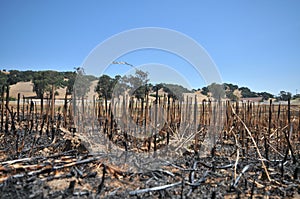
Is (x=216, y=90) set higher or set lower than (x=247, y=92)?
lower

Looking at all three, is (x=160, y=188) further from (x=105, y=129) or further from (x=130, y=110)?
(x=130, y=110)

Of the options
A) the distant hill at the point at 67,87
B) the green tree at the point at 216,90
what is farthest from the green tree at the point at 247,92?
the green tree at the point at 216,90

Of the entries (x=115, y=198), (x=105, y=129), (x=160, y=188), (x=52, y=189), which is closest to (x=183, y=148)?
(x=105, y=129)

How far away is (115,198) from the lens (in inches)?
69.2

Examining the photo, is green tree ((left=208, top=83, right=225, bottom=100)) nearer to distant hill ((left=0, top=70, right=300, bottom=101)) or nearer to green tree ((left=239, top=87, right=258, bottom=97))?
distant hill ((left=0, top=70, right=300, bottom=101))

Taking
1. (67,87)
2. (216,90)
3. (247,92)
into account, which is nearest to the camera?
(216,90)

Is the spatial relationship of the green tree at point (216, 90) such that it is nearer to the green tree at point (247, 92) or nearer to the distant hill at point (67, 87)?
the distant hill at point (67, 87)

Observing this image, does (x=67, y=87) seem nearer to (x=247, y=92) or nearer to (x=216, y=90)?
(x=216, y=90)

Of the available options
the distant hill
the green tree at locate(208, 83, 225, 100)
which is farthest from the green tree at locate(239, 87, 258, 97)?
the green tree at locate(208, 83, 225, 100)

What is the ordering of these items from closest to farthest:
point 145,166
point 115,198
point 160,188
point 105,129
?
point 115,198 → point 160,188 → point 145,166 → point 105,129

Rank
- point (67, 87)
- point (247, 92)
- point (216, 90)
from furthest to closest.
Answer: point (247, 92), point (67, 87), point (216, 90)

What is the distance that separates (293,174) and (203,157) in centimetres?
96

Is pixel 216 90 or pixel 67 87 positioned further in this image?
pixel 67 87

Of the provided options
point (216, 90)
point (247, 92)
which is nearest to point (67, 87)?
point (216, 90)
